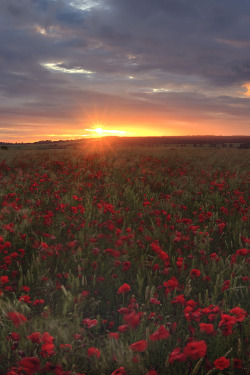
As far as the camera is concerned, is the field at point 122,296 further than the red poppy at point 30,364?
Yes

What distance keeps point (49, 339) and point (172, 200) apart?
4.66 metres

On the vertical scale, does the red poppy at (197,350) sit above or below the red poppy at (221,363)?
above

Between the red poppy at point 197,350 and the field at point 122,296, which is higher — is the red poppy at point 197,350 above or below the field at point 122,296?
above

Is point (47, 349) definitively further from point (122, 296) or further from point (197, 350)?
point (122, 296)

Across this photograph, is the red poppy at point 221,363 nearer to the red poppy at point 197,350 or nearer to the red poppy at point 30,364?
the red poppy at point 197,350

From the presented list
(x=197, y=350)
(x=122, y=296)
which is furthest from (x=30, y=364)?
(x=122, y=296)

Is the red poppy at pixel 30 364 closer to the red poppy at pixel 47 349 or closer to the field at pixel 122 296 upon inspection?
the field at pixel 122 296

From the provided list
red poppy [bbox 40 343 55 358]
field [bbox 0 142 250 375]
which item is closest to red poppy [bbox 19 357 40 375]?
field [bbox 0 142 250 375]

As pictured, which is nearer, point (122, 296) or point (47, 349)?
point (47, 349)

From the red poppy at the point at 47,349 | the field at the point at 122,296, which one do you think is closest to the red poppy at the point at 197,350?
the field at the point at 122,296

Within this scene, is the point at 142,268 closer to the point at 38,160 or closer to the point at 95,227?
the point at 95,227

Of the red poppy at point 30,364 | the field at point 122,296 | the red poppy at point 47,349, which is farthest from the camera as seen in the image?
the field at point 122,296

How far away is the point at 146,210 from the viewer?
514 centimetres

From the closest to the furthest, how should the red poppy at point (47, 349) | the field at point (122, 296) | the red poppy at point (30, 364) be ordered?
the red poppy at point (30, 364), the red poppy at point (47, 349), the field at point (122, 296)
